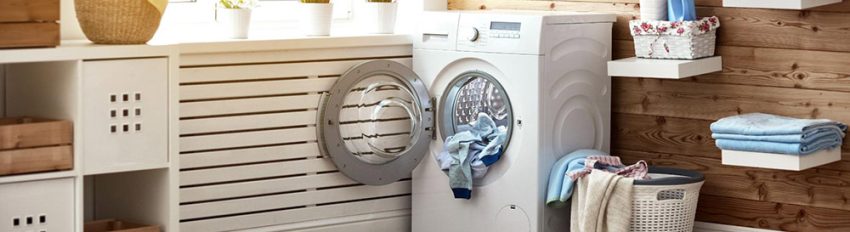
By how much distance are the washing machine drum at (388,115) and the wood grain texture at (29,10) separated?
114 cm

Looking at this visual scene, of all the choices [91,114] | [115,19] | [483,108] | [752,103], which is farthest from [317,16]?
[752,103]

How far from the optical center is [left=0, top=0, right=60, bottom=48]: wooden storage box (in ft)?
11.8

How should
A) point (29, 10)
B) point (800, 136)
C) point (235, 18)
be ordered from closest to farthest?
1. point (29, 10)
2. point (800, 136)
3. point (235, 18)

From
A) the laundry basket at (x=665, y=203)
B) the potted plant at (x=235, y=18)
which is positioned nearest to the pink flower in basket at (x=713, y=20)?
the laundry basket at (x=665, y=203)

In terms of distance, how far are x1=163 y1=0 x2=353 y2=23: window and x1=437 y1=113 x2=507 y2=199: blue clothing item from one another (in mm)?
715

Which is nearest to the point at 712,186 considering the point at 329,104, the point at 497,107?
the point at 497,107

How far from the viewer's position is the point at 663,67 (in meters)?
4.23

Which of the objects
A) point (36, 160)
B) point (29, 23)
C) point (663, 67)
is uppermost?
point (29, 23)

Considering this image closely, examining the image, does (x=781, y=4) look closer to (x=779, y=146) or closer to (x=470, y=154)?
(x=779, y=146)

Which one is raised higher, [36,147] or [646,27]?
[646,27]

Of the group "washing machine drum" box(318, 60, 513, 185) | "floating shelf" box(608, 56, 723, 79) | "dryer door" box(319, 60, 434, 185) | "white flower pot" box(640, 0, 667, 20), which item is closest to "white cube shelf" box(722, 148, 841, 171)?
"floating shelf" box(608, 56, 723, 79)

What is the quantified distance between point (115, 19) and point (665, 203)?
1762mm

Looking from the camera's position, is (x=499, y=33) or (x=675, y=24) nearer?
(x=675, y=24)

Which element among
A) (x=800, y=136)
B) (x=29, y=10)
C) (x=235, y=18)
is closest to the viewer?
(x=29, y=10)
